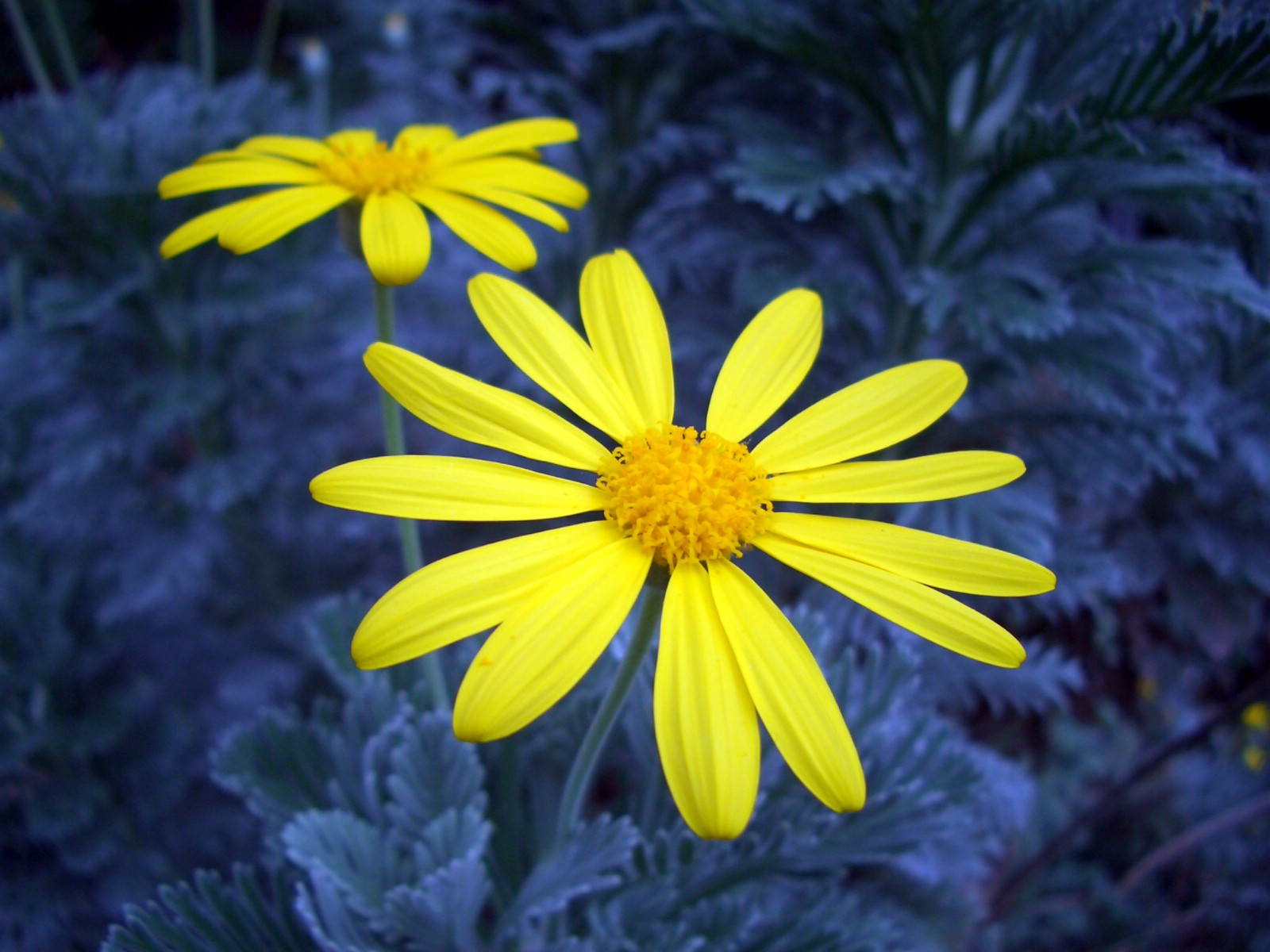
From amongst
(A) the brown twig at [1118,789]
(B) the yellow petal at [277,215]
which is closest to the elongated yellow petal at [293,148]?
(B) the yellow petal at [277,215]

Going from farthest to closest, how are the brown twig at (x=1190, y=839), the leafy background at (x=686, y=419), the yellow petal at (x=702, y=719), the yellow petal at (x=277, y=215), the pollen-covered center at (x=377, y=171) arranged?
the brown twig at (x=1190, y=839) → the leafy background at (x=686, y=419) → the pollen-covered center at (x=377, y=171) → the yellow petal at (x=277, y=215) → the yellow petal at (x=702, y=719)

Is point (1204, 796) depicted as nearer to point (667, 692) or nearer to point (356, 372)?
point (667, 692)

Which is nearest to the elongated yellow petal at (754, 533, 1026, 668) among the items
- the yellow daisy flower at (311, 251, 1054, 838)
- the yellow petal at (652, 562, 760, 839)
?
the yellow daisy flower at (311, 251, 1054, 838)

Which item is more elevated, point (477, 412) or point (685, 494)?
point (477, 412)

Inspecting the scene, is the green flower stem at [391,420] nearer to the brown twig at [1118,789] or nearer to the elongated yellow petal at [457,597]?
the elongated yellow petal at [457,597]

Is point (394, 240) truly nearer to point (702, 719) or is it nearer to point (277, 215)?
point (277, 215)

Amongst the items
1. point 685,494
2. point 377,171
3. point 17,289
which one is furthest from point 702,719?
point 17,289

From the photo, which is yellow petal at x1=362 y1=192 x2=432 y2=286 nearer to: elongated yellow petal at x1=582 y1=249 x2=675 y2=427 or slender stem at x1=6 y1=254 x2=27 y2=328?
elongated yellow petal at x1=582 y1=249 x2=675 y2=427
